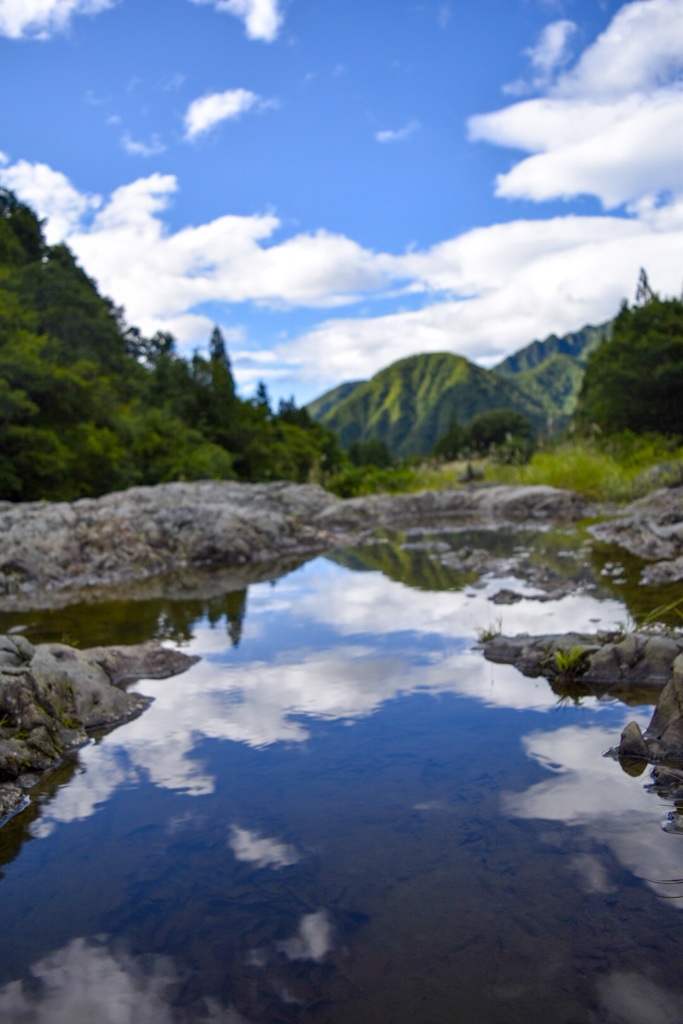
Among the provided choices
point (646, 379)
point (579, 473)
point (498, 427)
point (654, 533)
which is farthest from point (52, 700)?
point (498, 427)

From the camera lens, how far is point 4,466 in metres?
20.9

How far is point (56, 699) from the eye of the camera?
6.25 meters

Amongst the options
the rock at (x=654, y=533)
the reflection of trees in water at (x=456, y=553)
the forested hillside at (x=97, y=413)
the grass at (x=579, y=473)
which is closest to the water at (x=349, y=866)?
the rock at (x=654, y=533)

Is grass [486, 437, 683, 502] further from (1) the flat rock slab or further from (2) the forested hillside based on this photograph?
(2) the forested hillside

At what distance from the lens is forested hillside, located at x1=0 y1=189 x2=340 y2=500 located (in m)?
21.9

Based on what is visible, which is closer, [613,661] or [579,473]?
[613,661]

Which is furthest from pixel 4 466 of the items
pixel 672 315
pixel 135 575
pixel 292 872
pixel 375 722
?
pixel 672 315

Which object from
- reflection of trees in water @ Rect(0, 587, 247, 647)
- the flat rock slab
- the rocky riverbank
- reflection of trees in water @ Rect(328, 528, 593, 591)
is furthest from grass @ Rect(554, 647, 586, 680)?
the flat rock slab

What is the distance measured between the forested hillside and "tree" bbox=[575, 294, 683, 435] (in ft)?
51.5

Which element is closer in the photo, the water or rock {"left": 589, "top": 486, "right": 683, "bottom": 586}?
the water

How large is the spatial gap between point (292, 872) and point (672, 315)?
29212mm

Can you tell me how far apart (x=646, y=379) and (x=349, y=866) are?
25933 mm

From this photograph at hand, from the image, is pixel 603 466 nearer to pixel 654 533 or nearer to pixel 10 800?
pixel 654 533

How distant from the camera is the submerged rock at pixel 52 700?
5344 mm
